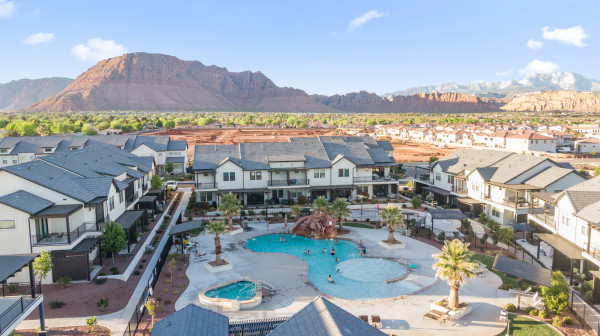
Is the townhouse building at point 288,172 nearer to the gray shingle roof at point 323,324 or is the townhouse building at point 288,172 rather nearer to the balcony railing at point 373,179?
the balcony railing at point 373,179

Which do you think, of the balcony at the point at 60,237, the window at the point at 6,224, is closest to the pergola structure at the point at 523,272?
the balcony at the point at 60,237

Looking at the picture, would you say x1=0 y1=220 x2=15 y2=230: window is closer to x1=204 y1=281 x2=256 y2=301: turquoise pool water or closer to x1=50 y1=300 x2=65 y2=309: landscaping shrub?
x1=50 y1=300 x2=65 y2=309: landscaping shrub

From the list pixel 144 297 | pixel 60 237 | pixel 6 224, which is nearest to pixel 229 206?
pixel 60 237

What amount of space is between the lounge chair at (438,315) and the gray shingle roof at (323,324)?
11.4 m

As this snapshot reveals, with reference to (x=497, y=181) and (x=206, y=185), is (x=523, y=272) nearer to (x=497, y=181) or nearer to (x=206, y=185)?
(x=497, y=181)

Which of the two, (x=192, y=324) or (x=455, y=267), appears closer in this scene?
(x=192, y=324)

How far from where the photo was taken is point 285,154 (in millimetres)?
56531

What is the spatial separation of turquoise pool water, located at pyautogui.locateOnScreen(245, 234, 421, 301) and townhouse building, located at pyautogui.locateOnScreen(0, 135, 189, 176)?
4333 cm

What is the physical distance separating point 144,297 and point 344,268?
52.0 feet

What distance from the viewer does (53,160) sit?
3728 centimetres

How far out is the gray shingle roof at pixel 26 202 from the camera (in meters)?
27.5

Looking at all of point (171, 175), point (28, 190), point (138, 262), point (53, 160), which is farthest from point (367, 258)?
point (171, 175)

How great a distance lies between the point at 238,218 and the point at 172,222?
7.75 m

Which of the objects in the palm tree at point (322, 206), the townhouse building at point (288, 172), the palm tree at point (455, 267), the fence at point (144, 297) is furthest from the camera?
the townhouse building at point (288, 172)
